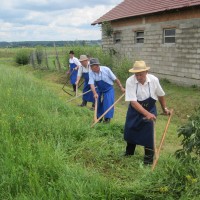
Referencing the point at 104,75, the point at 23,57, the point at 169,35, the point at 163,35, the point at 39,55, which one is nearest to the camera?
the point at 104,75

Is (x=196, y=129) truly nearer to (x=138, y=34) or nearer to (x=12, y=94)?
(x=12, y=94)

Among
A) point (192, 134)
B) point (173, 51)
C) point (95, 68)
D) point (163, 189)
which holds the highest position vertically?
point (173, 51)

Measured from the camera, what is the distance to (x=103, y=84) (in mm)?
7383

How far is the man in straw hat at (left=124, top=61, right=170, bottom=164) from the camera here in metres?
4.67

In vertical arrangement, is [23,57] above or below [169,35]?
below

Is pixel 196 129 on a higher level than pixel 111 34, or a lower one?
lower

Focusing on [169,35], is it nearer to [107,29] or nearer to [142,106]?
[107,29]

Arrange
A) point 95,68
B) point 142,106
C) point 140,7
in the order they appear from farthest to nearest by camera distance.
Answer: point 140,7 → point 95,68 → point 142,106

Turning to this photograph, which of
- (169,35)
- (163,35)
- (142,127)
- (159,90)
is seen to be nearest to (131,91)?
(159,90)

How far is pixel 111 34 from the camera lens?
1877 cm

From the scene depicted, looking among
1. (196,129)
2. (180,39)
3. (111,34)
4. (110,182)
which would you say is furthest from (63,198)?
(111,34)

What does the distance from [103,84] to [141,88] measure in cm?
263

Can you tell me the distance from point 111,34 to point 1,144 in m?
14.9

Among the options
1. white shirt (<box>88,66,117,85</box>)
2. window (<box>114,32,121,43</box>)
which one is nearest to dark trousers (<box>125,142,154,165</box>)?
white shirt (<box>88,66,117,85</box>)
